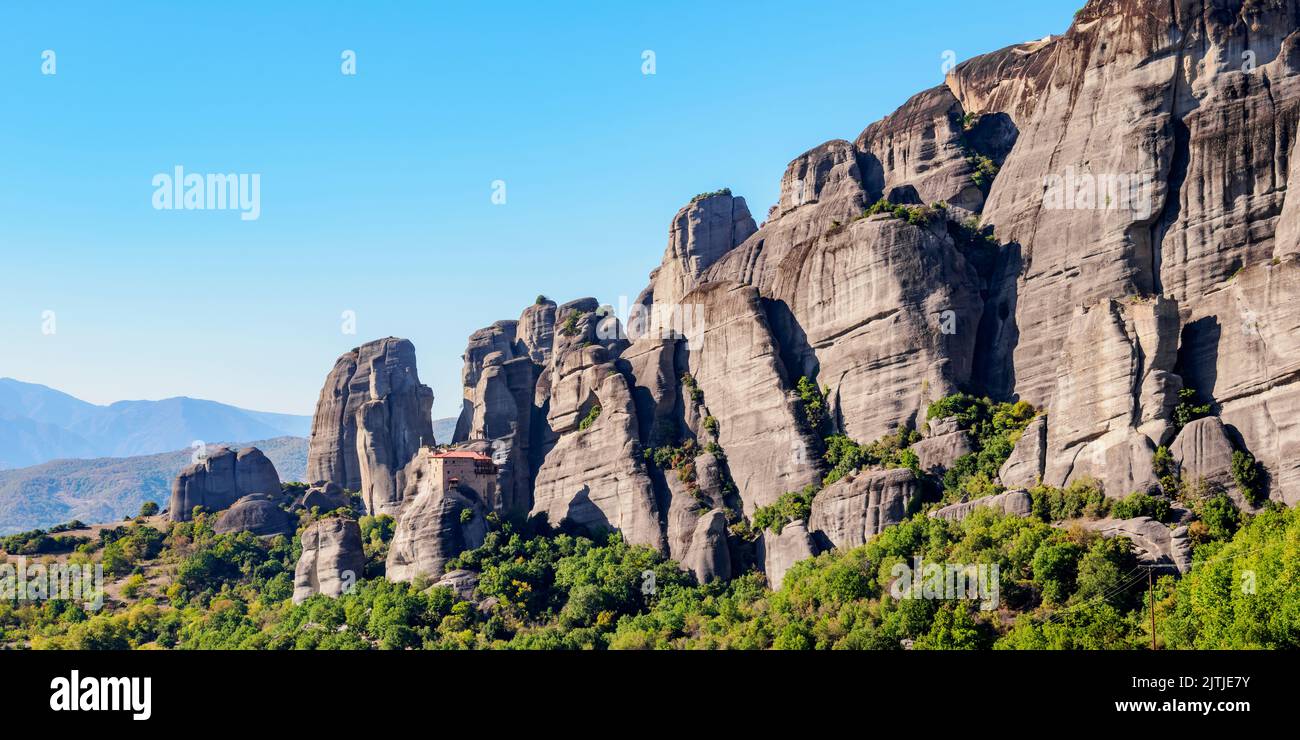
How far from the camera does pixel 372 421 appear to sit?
109250mm

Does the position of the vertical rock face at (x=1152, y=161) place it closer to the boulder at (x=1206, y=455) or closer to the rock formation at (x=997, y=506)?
the boulder at (x=1206, y=455)

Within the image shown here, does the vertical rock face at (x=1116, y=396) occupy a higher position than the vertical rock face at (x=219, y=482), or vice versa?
the vertical rock face at (x=219, y=482)

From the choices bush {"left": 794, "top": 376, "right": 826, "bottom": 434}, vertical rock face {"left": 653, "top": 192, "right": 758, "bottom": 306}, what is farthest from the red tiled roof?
bush {"left": 794, "top": 376, "right": 826, "bottom": 434}

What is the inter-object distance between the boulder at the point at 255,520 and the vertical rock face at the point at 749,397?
35.5 metres

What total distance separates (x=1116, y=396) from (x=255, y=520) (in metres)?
62.4

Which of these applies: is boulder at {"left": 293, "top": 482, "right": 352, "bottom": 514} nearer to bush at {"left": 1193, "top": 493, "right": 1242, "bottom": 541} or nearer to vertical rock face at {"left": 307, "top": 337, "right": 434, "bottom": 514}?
vertical rock face at {"left": 307, "top": 337, "right": 434, "bottom": 514}

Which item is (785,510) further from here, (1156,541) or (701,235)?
(701,235)

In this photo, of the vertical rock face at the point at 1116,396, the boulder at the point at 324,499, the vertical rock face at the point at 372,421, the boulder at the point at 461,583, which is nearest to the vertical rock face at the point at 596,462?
the boulder at the point at 461,583

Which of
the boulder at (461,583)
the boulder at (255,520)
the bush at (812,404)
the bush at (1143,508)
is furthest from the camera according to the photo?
the boulder at (255,520)

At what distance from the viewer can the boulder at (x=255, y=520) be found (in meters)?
100
